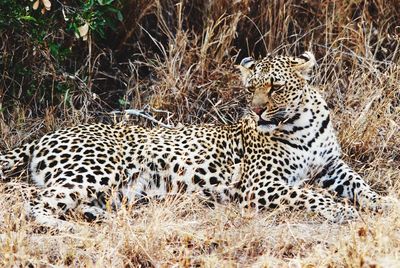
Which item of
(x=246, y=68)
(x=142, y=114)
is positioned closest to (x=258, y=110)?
(x=246, y=68)

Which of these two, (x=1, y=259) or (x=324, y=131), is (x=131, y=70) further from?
(x=1, y=259)

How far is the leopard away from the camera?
752 cm

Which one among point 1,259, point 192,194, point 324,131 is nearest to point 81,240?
point 1,259

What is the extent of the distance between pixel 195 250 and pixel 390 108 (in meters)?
3.74

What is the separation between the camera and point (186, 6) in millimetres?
9938

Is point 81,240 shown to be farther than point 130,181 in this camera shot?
No

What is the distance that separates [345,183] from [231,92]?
1.82 metres

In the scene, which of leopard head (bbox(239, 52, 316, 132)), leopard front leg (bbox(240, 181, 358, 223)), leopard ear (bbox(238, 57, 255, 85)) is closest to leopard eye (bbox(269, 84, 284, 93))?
leopard head (bbox(239, 52, 316, 132))

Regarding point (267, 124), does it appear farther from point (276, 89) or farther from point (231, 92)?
point (231, 92)

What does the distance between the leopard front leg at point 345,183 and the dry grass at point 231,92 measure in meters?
0.21

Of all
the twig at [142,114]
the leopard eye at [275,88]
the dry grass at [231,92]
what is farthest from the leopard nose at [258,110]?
the twig at [142,114]

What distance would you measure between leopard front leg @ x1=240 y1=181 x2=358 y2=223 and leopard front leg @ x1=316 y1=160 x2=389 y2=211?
0.29 meters

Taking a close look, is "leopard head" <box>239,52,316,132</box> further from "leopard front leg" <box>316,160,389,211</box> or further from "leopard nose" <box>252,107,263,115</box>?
"leopard front leg" <box>316,160,389,211</box>

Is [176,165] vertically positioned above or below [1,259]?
below
